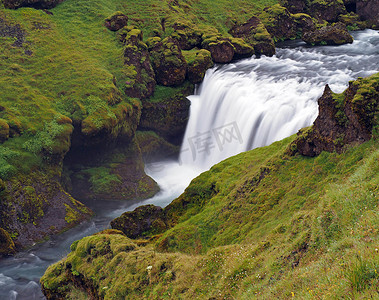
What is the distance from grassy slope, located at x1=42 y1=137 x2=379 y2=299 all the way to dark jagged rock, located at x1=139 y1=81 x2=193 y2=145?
19.5 m

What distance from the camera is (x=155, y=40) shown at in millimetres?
41188

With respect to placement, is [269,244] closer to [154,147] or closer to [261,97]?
[261,97]

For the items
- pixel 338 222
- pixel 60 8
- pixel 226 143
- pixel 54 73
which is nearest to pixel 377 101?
pixel 338 222

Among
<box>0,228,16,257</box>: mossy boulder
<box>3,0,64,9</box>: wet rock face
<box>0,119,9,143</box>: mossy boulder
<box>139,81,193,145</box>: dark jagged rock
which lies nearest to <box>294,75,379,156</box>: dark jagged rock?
<box>0,228,16,257</box>: mossy boulder

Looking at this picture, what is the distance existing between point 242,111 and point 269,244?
23.0 metres

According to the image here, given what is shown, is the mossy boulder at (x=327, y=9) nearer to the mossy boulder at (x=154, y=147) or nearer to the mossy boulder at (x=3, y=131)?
the mossy boulder at (x=154, y=147)

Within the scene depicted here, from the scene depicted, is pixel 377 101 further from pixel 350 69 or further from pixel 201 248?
pixel 350 69

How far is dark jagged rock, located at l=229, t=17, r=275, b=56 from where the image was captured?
44441 mm

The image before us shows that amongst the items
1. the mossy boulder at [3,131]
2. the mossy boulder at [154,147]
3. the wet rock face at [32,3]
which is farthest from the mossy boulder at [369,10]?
the mossy boulder at [3,131]

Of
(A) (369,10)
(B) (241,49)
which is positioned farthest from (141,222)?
(A) (369,10)

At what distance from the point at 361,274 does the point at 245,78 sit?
3194 centimetres

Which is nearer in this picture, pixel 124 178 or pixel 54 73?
pixel 124 178

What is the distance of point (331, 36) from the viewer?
44531 mm

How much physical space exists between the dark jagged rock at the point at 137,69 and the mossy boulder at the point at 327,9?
31.4 m
